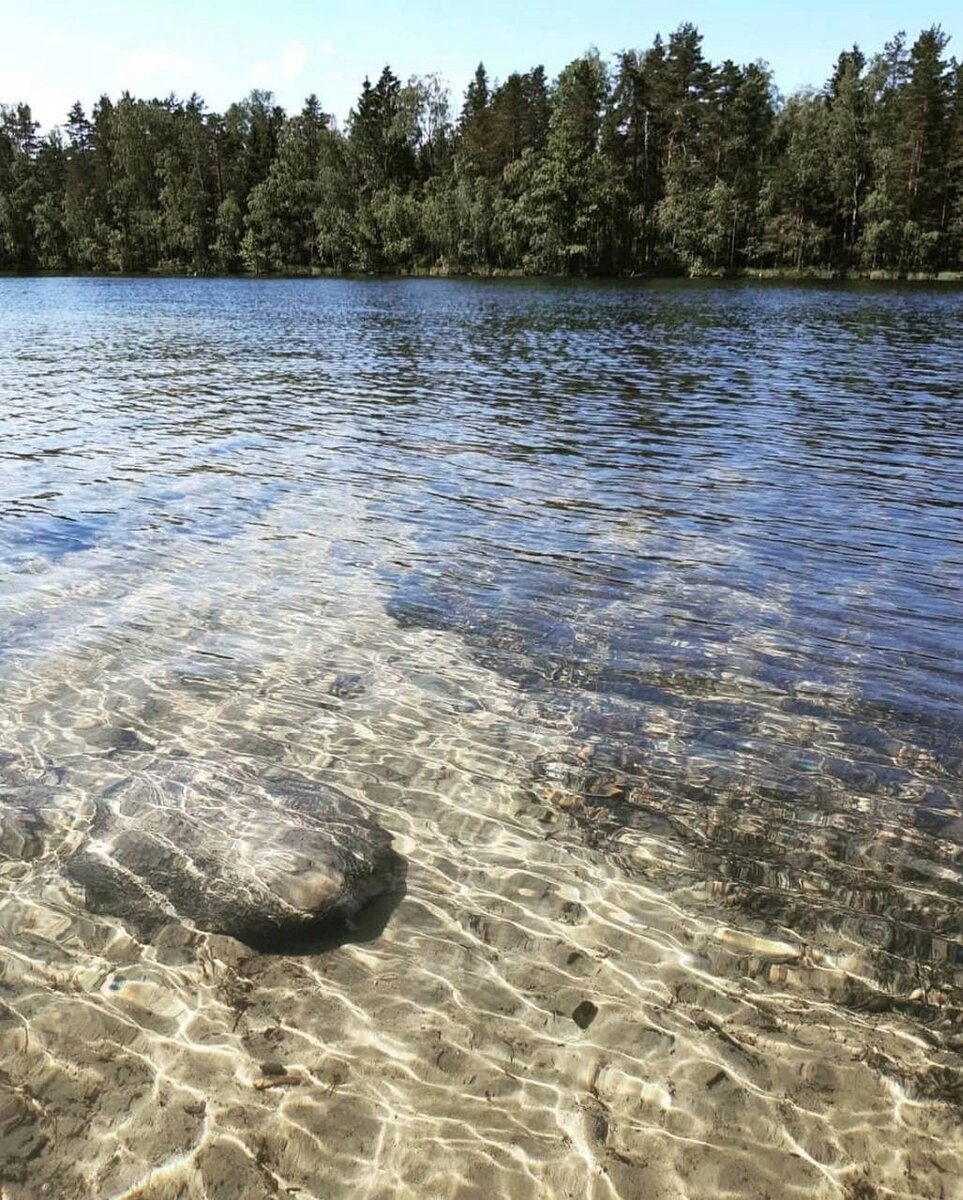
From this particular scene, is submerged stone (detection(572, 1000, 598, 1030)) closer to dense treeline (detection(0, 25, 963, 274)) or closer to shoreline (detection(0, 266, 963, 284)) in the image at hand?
shoreline (detection(0, 266, 963, 284))

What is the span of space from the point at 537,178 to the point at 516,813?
332 feet

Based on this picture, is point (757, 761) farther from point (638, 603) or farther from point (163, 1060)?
point (163, 1060)

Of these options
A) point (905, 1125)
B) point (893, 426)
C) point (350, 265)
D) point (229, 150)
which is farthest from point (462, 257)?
point (905, 1125)

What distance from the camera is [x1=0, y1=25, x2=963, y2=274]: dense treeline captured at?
8794cm

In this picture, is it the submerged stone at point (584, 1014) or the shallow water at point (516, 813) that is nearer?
the shallow water at point (516, 813)

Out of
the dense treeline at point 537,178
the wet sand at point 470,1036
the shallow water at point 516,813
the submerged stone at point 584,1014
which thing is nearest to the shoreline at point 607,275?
the dense treeline at point 537,178

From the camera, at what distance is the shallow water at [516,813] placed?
3.39m

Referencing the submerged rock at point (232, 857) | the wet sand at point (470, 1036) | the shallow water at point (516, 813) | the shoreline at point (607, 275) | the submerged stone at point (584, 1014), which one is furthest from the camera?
the shoreline at point (607, 275)

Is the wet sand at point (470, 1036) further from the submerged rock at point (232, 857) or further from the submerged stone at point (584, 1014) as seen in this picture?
the submerged rock at point (232, 857)

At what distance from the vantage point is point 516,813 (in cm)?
554

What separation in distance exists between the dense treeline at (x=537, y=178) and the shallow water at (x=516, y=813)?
290ft

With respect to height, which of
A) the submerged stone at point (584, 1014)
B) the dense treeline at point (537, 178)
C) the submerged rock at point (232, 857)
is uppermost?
the dense treeline at point (537, 178)

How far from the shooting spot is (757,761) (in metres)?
6.15

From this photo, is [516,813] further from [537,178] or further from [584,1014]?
[537,178]
